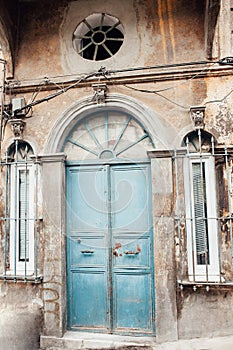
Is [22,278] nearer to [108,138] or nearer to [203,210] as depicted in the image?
[108,138]

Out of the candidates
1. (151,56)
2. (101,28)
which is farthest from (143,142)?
(101,28)

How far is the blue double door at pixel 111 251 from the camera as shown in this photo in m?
4.93

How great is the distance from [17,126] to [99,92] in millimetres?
1417

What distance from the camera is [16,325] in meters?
5.04

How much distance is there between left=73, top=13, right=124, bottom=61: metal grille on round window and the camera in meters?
5.39

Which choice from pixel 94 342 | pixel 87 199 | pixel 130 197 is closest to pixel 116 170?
pixel 130 197

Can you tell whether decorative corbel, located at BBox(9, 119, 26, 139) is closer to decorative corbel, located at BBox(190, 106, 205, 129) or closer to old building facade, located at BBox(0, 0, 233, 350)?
old building facade, located at BBox(0, 0, 233, 350)

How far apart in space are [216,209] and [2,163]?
11.2 feet

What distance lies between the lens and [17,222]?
5277 millimetres

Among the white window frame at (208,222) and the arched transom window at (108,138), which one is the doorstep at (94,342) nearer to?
the white window frame at (208,222)

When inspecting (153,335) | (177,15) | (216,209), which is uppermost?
(177,15)

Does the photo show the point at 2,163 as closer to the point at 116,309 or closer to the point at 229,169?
the point at 116,309

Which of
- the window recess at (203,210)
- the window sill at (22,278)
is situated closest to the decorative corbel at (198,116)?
the window recess at (203,210)

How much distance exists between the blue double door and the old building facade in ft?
0.05
